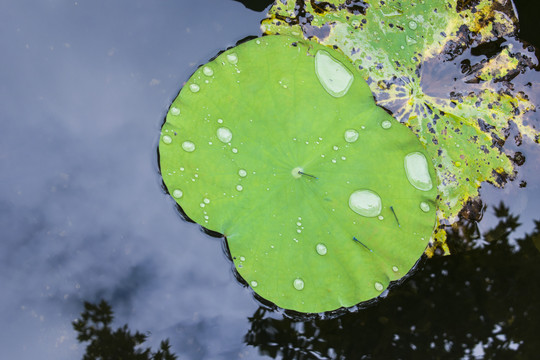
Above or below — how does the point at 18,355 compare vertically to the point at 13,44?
below

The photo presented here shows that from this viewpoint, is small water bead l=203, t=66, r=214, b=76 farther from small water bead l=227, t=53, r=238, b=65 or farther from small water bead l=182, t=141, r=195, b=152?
small water bead l=182, t=141, r=195, b=152

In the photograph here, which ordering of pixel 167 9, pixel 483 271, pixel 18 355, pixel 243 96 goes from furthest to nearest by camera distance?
pixel 483 271 < pixel 167 9 < pixel 18 355 < pixel 243 96

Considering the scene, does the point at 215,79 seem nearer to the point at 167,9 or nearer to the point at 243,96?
the point at 243,96

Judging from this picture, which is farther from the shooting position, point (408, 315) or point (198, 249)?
point (408, 315)

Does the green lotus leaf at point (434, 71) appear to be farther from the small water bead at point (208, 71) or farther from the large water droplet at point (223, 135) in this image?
the large water droplet at point (223, 135)

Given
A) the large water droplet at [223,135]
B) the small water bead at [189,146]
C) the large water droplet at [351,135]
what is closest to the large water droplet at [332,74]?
the large water droplet at [351,135]

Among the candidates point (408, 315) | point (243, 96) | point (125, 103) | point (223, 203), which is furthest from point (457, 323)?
point (125, 103)

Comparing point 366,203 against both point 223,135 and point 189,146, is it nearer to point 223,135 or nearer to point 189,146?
point 223,135
